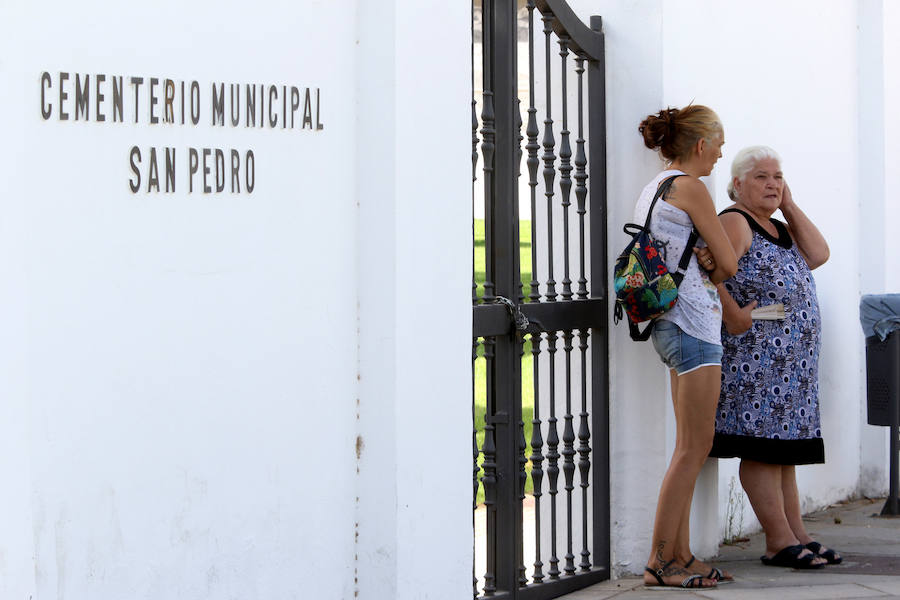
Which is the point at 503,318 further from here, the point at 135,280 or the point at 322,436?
the point at 135,280

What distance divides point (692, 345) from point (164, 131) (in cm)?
239

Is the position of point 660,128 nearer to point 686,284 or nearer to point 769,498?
point 686,284

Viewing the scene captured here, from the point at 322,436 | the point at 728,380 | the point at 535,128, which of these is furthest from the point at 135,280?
the point at 728,380

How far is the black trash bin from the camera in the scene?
6.96 meters

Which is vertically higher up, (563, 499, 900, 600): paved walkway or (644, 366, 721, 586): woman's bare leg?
(644, 366, 721, 586): woman's bare leg

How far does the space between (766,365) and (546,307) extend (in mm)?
1096

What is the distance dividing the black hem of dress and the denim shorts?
0.58 m

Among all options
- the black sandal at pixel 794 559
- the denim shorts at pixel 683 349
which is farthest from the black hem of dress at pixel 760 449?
the denim shorts at pixel 683 349

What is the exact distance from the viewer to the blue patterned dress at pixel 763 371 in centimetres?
573

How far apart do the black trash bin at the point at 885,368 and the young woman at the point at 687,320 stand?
1969 millimetres

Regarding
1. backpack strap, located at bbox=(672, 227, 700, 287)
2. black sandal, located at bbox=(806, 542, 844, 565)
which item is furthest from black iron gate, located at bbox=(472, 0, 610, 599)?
black sandal, located at bbox=(806, 542, 844, 565)

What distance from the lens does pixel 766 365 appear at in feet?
18.9

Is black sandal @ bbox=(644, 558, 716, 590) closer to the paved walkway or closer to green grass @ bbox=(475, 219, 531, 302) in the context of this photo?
the paved walkway

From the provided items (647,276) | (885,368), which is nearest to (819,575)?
(647,276)
